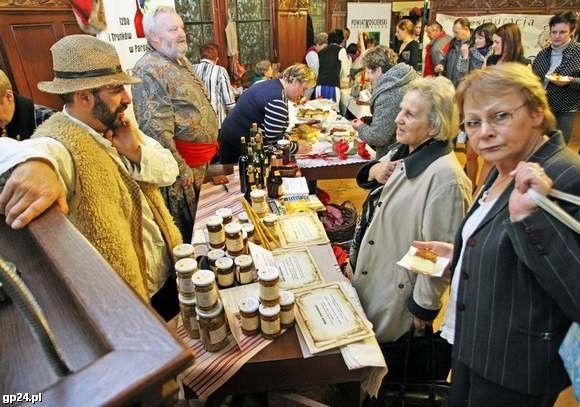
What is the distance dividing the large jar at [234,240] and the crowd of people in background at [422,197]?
27cm

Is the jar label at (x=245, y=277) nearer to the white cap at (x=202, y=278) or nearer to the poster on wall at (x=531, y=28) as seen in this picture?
the white cap at (x=202, y=278)

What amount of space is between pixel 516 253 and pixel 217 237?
3.65 ft

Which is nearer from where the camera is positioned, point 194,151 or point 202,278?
point 202,278

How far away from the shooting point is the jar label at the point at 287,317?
129cm

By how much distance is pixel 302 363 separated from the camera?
4.03 ft

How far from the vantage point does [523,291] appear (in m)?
1.04

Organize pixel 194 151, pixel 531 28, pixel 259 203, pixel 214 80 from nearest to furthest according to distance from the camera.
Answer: pixel 259 203, pixel 194 151, pixel 214 80, pixel 531 28

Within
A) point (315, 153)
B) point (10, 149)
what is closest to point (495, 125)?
point (10, 149)

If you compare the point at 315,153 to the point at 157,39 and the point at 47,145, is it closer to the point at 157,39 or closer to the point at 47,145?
the point at 157,39

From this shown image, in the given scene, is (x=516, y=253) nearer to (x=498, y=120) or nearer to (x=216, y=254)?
(x=498, y=120)

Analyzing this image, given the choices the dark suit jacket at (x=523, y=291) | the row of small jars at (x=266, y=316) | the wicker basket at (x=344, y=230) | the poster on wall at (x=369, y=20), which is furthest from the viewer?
the poster on wall at (x=369, y=20)

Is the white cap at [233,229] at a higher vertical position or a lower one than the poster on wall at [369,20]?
lower
